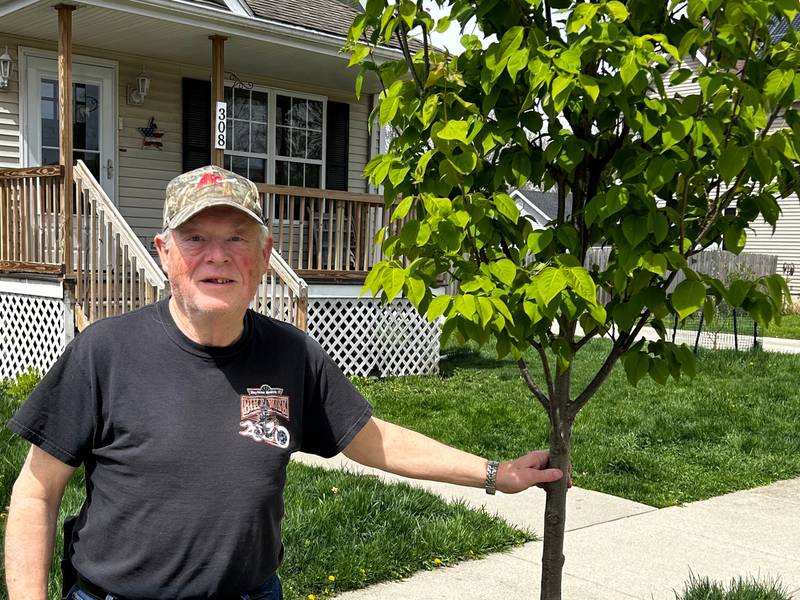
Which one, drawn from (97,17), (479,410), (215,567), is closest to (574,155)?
(215,567)

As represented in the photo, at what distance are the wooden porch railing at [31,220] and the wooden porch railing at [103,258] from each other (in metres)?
0.23

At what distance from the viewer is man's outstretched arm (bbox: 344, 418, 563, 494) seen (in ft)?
8.46

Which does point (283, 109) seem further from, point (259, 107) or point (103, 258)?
point (103, 258)

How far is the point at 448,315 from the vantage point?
2.34 m

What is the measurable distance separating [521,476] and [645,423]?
592cm

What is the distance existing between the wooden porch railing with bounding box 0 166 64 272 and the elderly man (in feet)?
23.1

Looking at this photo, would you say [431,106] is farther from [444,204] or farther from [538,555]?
[538,555]

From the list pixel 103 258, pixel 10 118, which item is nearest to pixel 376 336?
pixel 103 258

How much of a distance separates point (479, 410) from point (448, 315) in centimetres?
625

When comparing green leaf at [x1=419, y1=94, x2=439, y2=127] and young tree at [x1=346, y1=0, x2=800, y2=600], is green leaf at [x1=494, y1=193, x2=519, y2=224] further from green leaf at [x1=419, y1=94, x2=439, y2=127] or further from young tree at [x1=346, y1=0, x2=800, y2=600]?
green leaf at [x1=419, y1=94, x2=439, y2=127]

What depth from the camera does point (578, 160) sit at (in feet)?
7.95

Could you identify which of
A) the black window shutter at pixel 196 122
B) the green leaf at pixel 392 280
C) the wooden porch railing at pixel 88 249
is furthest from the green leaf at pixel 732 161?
the black window shutter at pixel 196 122

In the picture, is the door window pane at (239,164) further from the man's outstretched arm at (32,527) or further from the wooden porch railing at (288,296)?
the man's outstretched arm at (32,527)

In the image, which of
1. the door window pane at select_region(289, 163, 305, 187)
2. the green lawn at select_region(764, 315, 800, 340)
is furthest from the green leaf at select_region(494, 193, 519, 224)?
the green lawn at select_region(764, 315, 800, 340)
